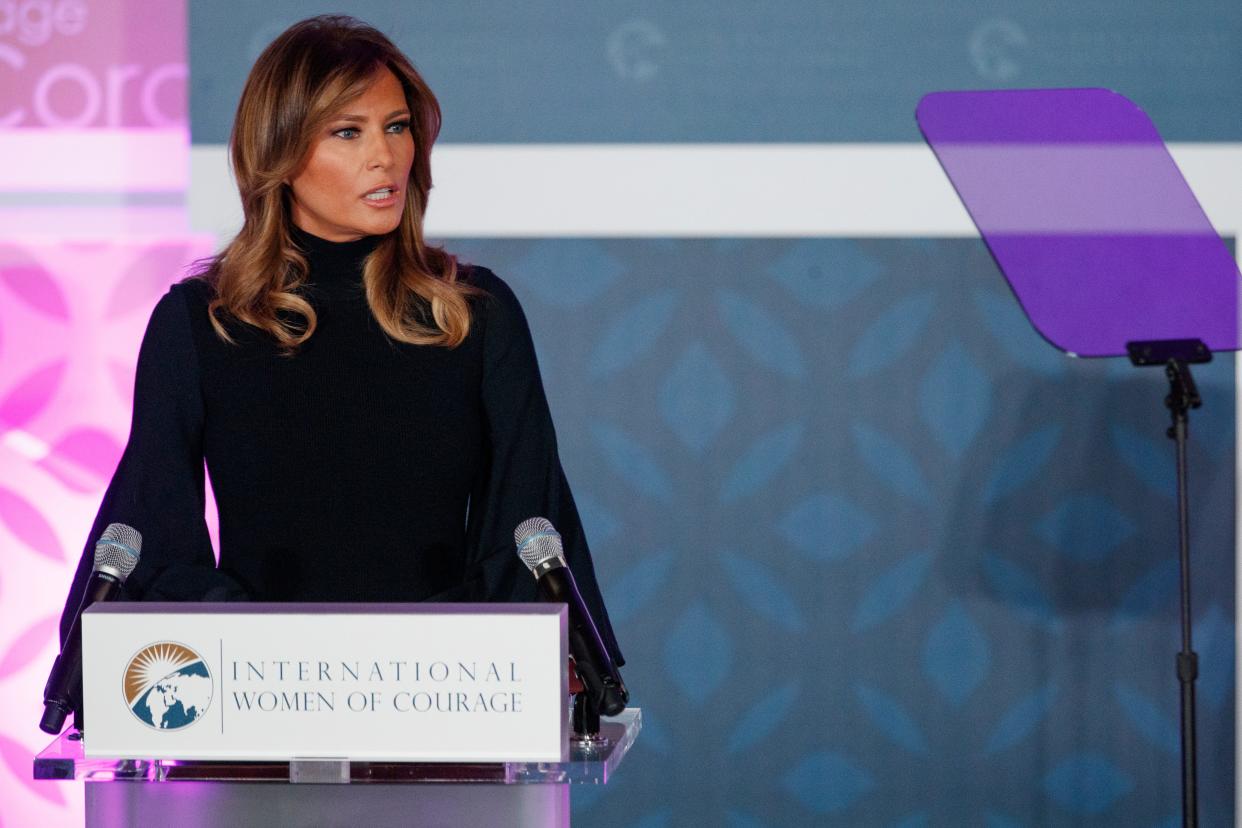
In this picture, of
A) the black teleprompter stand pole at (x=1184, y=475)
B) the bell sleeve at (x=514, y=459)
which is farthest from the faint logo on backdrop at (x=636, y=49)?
the bell sleeve at (x=514, y=459)

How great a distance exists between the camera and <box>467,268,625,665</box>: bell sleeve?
5.74 feet

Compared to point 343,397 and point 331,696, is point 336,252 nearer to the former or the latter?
point 343,397

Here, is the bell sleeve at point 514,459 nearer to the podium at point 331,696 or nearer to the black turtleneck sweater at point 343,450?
the black turtleneck sweater at point 343,450

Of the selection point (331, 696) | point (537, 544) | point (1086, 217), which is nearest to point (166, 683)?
point (331, 696)

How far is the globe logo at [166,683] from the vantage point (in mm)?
1270

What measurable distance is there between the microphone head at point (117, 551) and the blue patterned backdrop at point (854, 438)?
1781mm

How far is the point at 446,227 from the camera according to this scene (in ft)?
10.4

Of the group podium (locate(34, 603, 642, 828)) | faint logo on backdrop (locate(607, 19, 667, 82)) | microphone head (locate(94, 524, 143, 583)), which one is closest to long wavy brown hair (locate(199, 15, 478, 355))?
microphone head (locate(94, 524, 143, 583))

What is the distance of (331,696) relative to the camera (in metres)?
1.26

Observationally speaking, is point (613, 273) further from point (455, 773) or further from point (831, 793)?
point (455, 773)

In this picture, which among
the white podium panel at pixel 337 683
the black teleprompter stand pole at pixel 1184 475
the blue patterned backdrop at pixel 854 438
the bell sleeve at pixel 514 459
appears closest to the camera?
the white podium panel at pixel 337 683

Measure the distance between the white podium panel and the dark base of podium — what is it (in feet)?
0.38

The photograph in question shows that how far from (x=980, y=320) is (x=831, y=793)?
3.37 feet

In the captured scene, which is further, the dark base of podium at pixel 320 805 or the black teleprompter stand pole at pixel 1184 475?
the black teleprompter stand pole at pixel 1184 475
